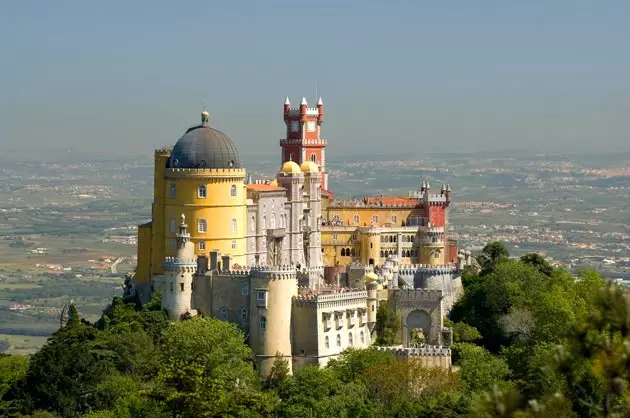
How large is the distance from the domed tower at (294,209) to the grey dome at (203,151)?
8.32 m

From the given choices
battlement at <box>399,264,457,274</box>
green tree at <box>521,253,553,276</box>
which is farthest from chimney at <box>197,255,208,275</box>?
green tree at <box>521,253,553,276</box>

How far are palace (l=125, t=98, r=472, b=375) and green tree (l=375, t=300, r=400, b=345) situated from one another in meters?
A: 0.59

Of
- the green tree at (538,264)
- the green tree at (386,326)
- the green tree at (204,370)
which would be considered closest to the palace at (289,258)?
the green tree at (386,326)

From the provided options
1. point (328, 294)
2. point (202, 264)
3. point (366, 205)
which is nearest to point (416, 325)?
point (328, 294)

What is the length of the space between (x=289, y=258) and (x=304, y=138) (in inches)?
639

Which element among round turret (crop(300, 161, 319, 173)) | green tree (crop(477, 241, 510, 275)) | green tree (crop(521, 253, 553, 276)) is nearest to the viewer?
green tree (crop(521, 253, 553, 276))

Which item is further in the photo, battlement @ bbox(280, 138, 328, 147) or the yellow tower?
battlement @ bbox(280, 138, 328, 147)

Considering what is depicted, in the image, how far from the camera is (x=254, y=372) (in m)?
76.5

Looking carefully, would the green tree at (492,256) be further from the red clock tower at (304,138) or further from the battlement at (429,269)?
the red clock tower at (304,138)

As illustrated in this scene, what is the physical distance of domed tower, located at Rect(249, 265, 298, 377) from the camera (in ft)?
257

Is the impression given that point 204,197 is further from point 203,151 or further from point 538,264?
point 538,264

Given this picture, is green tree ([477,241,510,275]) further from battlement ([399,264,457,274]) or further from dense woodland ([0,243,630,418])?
dense woodland ([0,243,630,418])

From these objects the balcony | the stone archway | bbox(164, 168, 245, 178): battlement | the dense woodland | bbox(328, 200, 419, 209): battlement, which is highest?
bbox(164, 168, 245, 178): battlement

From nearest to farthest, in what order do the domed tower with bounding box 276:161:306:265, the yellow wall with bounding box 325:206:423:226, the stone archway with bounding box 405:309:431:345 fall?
1. the stone archway with bounding box 405:309:431:345
2. the domed tower with bounding box 276:161:306:265
3. the yellow wall with bounding box 325:206:423:226
